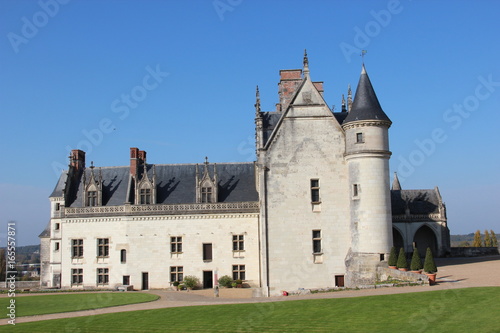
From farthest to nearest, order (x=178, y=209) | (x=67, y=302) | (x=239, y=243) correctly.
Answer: (x=178, y=209)
(x=239, y=243)
(x=67, y=302)

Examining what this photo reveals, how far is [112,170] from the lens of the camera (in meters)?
40.8

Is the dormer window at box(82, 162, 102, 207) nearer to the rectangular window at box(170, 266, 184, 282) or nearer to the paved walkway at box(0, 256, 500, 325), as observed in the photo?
the rectangular window at box(170, 266, 184, 282)

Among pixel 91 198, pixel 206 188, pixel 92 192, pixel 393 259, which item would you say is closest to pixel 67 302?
pixel 91 198

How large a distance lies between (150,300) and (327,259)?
1158 cm

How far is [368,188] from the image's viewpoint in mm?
30781

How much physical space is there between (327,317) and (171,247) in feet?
67.8

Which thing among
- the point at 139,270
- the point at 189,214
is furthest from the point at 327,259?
the point at 139,270

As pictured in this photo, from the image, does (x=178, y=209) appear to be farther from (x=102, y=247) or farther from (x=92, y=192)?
(x=92, y=192)

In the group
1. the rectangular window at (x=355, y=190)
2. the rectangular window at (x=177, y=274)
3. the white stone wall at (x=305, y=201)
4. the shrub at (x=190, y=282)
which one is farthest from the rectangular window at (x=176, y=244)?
the rectangular window at (x=355, y=190)

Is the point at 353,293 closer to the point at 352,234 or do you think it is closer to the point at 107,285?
the point at 352,234

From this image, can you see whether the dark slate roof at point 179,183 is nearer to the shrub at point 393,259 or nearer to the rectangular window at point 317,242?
the rectangular window at point 317,242

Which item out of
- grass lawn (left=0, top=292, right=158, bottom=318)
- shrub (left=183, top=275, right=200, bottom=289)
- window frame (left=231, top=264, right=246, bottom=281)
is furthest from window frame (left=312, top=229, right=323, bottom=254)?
grass lawn (left=0, top=292, right=158, bottom=318)

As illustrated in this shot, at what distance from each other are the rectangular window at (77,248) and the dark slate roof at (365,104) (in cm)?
2183

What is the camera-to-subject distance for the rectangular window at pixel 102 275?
122 feet
